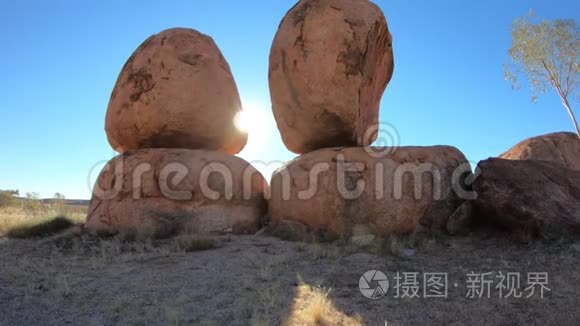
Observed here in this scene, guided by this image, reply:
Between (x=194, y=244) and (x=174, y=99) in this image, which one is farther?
(x=174, y=99)

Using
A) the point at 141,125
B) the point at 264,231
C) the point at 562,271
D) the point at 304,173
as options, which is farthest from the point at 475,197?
the point at 141,125

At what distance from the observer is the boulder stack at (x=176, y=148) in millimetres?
5066

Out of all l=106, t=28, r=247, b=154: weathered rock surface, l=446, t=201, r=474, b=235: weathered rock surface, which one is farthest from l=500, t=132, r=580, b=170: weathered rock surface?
l=106, t=28, r=247, b=154: weathered rock surface

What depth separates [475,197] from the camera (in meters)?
4.68

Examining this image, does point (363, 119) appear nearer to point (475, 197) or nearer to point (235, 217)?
point (475, 197)

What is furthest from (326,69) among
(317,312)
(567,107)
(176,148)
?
(567,107)

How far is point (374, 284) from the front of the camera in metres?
3.10

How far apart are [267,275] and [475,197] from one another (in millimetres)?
2701

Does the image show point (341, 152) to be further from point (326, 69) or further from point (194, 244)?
point (194, 244)

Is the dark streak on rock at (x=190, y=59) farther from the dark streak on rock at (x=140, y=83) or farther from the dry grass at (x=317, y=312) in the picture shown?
the dry grass at (x=317, y=312)

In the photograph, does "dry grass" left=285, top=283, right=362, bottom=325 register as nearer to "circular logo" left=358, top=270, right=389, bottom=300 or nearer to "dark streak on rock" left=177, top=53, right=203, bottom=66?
"circular logo" left=358, top=270, right=389, bottom=300

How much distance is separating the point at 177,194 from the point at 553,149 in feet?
20.0

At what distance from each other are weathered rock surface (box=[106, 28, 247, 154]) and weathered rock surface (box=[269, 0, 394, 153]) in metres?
0.80

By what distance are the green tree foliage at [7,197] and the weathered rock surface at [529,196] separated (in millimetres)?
13208
